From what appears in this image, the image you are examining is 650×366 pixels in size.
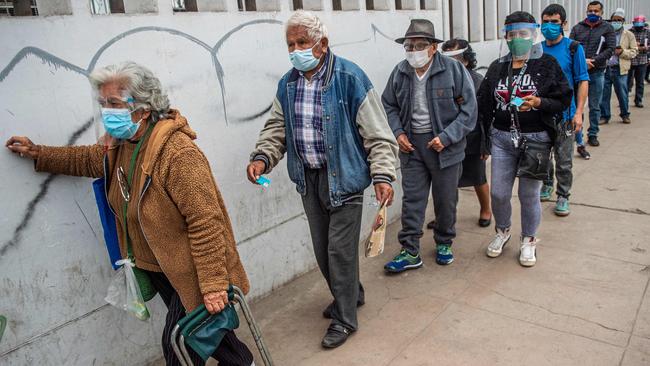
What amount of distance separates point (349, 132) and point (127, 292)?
53.4 inches

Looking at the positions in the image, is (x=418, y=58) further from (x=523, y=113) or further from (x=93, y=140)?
(x=93, y=140)

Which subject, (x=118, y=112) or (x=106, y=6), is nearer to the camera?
(x=118, y=112)

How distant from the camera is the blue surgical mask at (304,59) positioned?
281cm

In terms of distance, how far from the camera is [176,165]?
2201 mm

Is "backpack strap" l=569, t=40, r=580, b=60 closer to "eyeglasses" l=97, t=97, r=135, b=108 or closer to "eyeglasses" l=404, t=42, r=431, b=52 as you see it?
"eyeglasses" l=404, t=42, r=431, b=52

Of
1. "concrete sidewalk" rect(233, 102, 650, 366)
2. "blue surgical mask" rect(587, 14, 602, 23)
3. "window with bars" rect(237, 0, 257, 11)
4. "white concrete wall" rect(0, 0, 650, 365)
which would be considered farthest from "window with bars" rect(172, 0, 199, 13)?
"blue surgical mask" rect(587, 14, 602, 23)

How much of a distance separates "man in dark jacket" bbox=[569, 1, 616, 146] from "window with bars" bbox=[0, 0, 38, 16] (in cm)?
588

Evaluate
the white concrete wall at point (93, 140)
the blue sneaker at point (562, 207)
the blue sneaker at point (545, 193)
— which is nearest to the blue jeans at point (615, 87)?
the blue sneaker at point (545, 193)

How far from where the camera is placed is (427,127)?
3814mm

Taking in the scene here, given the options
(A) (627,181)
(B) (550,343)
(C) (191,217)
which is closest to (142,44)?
(C) (191,217)

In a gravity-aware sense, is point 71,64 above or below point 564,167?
above

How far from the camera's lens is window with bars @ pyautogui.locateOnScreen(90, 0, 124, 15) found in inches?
105

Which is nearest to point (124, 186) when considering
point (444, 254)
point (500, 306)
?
point (500, 306)

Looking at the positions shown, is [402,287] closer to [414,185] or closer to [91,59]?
[414,185]
